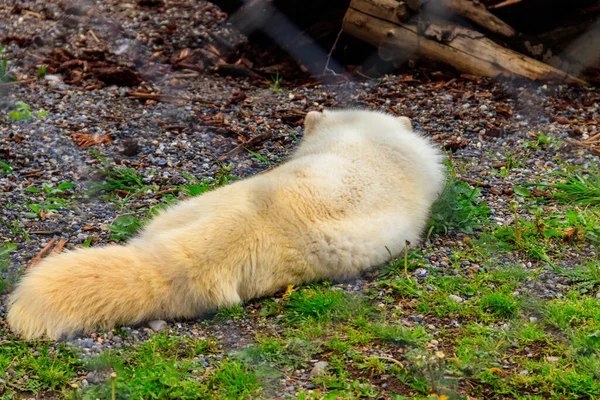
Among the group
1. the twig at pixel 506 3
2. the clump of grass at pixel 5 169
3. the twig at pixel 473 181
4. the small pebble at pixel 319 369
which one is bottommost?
the clump of grass at pixel 5 169

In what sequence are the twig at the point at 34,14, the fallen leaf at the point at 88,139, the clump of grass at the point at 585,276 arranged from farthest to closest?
1. the twig at the point at 34,14
2. the fallen leaf at the point at 88,139
3. the clump of grass at the point at 585,276

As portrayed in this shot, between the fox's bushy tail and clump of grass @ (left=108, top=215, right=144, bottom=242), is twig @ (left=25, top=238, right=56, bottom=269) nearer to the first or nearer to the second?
clump of grass @ (left=108, top=215, right=144, bottom=242)

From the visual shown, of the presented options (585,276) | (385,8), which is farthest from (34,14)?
(585,276)

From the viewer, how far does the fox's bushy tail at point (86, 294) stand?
2568 mm

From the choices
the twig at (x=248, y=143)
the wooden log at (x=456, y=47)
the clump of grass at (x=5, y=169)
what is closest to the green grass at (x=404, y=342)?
the clump of grass at (x=5, y=169)

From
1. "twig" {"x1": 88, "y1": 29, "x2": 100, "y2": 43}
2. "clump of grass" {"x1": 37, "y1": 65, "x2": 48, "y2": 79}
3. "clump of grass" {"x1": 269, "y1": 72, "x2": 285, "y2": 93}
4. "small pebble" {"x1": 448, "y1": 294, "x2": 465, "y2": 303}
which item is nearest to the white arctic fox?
"small pebble" {"x1": 448, "y1": 294, "x2": 465, "y2": 303}

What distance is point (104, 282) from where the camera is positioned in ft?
8.53

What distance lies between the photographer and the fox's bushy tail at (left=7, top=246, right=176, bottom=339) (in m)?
2.57

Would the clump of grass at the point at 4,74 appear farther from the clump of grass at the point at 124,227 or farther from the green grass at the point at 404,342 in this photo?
the green grass at the point at 404,342

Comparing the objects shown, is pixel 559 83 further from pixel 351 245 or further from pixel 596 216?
pixel 351 245

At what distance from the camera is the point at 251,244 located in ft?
9.29

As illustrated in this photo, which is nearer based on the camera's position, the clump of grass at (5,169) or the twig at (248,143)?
the clump of grass at (5,169)

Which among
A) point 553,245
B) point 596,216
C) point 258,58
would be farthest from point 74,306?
point 258,58

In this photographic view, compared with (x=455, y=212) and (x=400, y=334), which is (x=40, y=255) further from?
(x=455, y=212)
